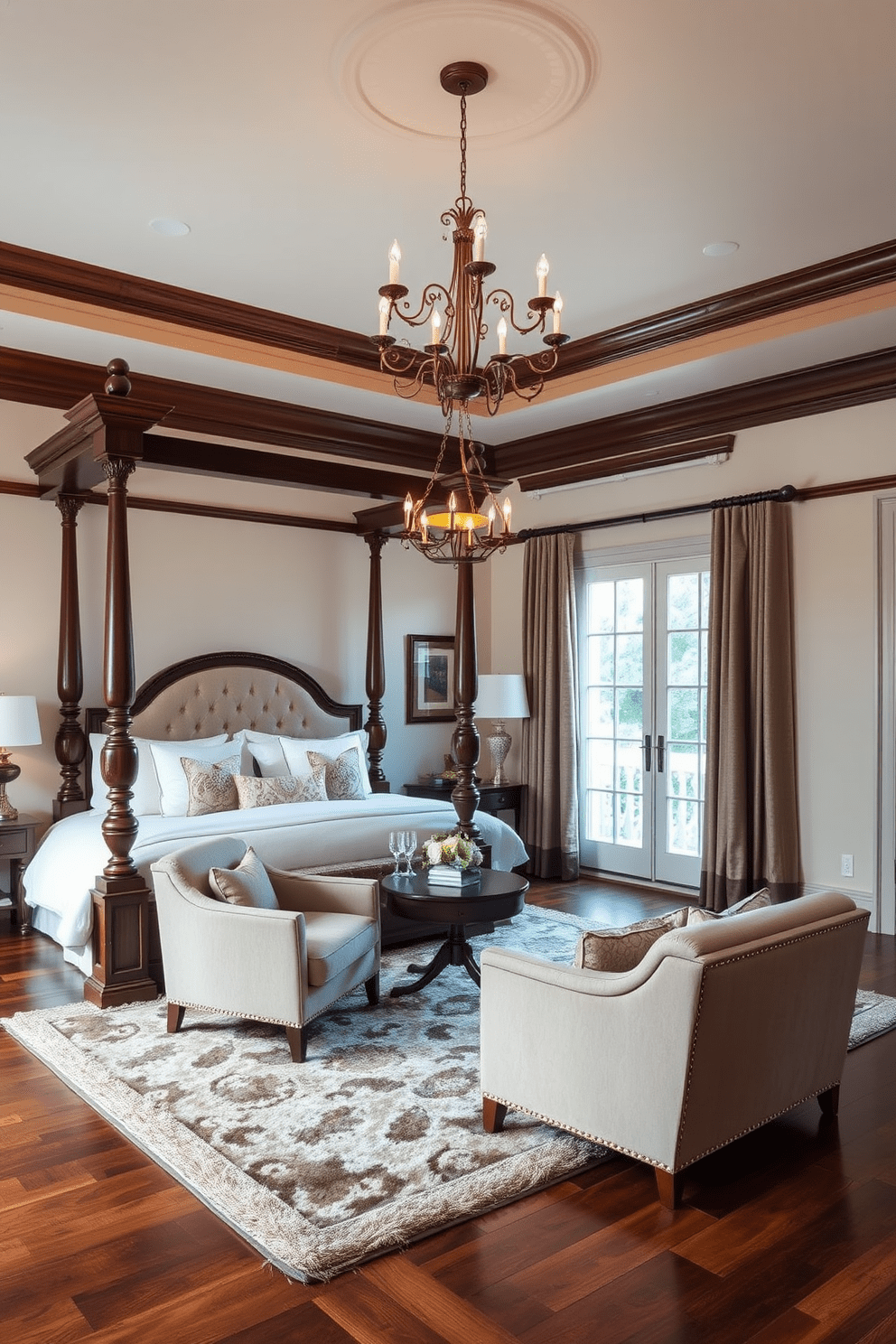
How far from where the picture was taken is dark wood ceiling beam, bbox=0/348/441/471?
5.43m

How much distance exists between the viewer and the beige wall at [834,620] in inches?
216

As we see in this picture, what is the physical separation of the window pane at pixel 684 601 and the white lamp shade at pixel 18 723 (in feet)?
12.7

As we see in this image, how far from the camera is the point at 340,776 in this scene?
6.12 metres

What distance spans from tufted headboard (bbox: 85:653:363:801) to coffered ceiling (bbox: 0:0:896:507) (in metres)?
1.47

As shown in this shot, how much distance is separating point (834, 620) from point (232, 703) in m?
3.66

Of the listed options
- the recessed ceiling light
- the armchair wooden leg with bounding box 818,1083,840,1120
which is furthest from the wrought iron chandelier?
the armchair wooden leg with bounding box 818,1083,840,1120

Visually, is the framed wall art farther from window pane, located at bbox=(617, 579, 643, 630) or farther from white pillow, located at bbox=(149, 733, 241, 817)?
white pillow, located at bbox=(149, 733, 241, 817)

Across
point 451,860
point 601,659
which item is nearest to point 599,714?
point 601,659

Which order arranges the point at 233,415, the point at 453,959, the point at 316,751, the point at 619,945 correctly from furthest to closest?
the point at 316,751
the point at 233,415
the point at 453,959
the point at 619,945

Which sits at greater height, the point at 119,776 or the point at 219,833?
the point at 119,776

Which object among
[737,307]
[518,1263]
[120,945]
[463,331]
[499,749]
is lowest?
[518,1263]

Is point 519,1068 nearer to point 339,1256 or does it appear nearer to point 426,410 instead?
point 339,1256

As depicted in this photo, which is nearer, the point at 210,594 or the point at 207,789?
the point at 207,789

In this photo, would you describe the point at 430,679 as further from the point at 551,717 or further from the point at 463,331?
the point at 463,331
